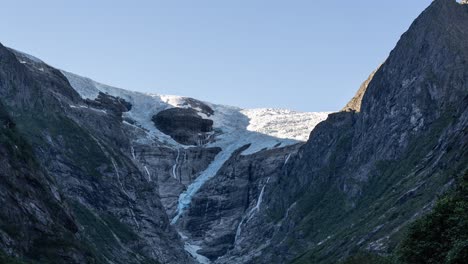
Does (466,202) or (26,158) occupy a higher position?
(26,158)

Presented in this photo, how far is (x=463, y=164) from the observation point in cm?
15800

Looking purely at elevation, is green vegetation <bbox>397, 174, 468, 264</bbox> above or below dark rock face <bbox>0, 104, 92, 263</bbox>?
below

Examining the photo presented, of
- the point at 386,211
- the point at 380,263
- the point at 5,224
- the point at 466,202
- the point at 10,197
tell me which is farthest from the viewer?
the point at 386,211

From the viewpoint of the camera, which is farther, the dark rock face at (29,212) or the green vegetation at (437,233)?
the dark rock face at (29,212)

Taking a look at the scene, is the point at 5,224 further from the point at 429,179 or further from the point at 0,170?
the point at 429,179

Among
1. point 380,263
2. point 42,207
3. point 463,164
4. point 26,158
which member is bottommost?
point 380,263

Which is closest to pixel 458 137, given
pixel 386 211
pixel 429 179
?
pixel 429 179

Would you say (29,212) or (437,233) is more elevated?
(29,212)

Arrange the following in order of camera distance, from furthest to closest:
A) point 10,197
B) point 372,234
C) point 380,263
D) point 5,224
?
point 372,234 < point 10,197 < point 5,224 < point 380,263

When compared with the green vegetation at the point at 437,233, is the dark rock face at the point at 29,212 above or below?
above

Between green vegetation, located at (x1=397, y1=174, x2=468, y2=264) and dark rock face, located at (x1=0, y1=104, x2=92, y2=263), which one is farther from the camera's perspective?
dark rock face, located at (x1=0, y1=104, x2=92, y2=263)

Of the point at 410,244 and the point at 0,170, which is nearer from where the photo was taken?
the point at 410,244

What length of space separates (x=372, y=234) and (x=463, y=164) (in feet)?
102

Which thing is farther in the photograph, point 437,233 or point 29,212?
point 29,212
